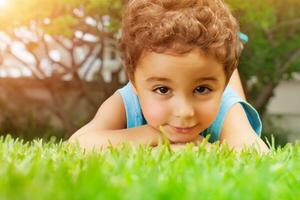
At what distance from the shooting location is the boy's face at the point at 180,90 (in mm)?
2779

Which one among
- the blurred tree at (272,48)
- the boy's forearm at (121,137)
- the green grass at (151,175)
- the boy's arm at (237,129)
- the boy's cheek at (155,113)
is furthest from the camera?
the blurred tree at (272,48)

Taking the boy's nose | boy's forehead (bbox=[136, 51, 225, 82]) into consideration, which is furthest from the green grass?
boy's forehead (bbox=[136, 51, 225, 82])

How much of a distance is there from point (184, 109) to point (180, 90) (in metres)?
0.08

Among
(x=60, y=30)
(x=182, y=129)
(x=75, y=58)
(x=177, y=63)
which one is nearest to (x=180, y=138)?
(x=182, y=129)

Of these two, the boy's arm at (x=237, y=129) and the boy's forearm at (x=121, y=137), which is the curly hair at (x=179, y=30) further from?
the boy's arm at (x=237, y=129)

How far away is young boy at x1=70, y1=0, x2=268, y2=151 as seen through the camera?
2797 mm

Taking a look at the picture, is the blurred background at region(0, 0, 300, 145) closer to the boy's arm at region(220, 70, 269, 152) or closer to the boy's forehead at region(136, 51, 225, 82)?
the boy's arm at region(220, 70, 269, 152)

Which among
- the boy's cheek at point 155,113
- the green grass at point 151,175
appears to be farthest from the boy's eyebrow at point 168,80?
the green grass at point 151,175

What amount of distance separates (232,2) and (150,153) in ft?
19.5

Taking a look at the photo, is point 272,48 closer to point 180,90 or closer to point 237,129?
point 237,129

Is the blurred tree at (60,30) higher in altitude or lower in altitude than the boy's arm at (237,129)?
higher

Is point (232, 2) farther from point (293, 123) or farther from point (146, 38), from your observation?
point (293, 123)

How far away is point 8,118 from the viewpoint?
1140 centimetres

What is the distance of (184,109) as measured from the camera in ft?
9.10
